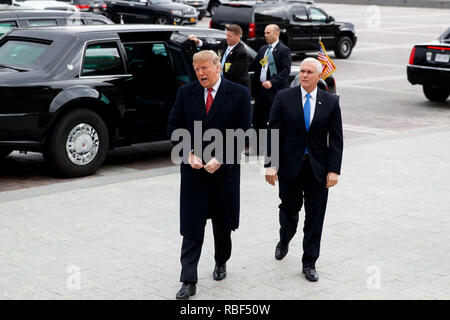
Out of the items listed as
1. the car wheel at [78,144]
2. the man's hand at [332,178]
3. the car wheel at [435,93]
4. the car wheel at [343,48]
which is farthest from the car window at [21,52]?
the car wheel at [343,48]

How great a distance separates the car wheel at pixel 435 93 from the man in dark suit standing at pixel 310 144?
1072cm

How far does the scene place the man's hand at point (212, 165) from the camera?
5500 millimetres

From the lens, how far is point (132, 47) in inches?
403

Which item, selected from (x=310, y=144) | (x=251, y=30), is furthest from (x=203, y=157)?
(x=251, y=30)

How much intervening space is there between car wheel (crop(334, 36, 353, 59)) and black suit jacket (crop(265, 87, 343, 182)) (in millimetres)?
17805

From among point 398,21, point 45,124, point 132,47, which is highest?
point 132,47

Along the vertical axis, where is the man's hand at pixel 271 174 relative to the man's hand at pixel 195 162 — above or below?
below

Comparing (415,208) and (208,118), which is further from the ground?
(208,118)

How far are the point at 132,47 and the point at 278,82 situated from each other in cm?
195

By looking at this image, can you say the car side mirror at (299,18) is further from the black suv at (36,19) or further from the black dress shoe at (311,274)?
the black dress shoe at (311,274)

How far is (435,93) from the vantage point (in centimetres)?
1625

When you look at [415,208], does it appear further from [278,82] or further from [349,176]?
[278,82]

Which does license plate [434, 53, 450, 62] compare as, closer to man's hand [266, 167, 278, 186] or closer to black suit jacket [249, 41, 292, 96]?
black suit jacket [249, 41, 292, 96]

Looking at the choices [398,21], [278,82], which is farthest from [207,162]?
[398,21]
